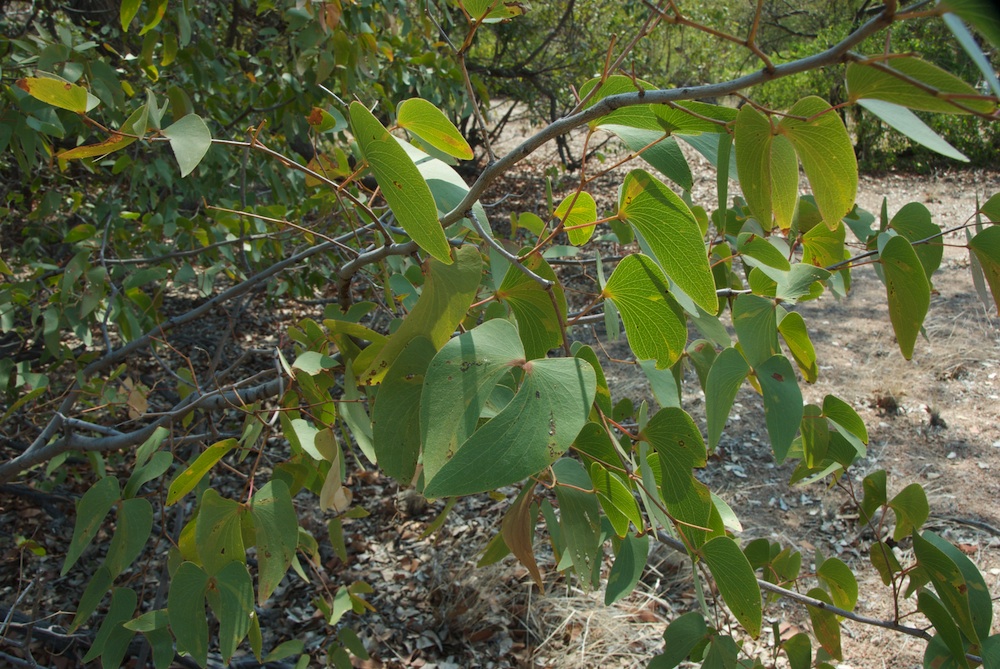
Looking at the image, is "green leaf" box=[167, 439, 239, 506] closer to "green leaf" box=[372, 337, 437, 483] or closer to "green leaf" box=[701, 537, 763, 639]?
"green leaf" box=[372, 337, 437, 483]

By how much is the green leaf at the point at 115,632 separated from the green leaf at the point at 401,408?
0.58m

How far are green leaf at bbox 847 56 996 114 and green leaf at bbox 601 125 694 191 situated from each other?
217 millimetres

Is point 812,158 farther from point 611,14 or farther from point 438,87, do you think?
point 611,14

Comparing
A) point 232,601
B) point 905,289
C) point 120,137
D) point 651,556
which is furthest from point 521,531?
point 651,556

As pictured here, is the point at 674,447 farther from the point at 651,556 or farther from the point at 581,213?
the point at 651,556

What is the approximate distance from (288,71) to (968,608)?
2.25 meters

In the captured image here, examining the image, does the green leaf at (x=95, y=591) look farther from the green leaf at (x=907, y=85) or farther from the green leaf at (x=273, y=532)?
the green leaf at (x=907, y=85)

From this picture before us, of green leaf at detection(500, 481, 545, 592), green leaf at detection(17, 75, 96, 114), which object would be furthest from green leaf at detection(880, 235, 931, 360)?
green leaf at detection(17, 75, 96, 114)

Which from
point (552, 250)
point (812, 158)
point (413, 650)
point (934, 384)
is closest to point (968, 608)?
point (812, 158)

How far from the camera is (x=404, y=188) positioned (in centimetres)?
46

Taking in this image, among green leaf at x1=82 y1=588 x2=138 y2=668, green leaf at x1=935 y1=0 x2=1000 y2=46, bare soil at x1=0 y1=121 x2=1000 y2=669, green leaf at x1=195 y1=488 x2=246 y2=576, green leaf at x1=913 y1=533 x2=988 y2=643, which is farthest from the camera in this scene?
bare soil at x1=0 y1=121 x2=1000 y2=669

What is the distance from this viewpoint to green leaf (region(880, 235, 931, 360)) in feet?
1.90

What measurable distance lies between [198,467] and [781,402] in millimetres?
562

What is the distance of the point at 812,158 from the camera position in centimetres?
49
